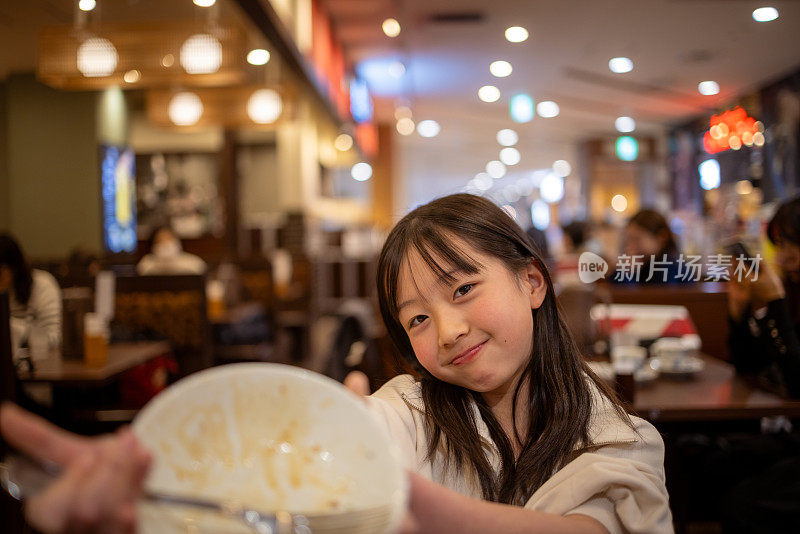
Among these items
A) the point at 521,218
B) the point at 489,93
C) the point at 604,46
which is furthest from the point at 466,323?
the point at 489,93

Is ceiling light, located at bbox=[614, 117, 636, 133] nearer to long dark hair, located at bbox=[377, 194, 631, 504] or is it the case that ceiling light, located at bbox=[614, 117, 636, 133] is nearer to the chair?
long dark hair, located at bbox=[377, 194, 631, 504]

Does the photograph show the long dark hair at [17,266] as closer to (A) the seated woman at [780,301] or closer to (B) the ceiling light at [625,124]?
(A) the seated woman at [780,301]

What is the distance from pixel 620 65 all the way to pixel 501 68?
1220 millimetres

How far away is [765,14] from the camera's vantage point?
2.20 m

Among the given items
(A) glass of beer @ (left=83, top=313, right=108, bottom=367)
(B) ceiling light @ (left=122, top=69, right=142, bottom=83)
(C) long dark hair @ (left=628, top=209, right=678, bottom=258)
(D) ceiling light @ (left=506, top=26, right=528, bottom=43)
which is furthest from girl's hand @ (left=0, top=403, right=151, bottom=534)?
(D) ceiling light @ (left=506, top=26, right=528, bottom=43)

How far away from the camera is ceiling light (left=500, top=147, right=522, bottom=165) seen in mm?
15845

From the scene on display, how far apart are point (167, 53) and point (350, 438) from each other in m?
3.39

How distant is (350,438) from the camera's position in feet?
2.17

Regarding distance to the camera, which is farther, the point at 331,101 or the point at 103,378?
the point at 331,101

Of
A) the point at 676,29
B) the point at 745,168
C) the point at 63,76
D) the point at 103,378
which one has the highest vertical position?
the point at 676,29

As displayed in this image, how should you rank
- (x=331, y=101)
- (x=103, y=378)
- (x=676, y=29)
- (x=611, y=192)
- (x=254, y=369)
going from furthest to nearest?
(x=611, y=192), (x=331, y=101), (x=676, y=29), (x=103, y=378), (x=254, y=369)

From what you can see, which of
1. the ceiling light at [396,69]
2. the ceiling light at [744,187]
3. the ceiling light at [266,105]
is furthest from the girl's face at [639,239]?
the ceiling light at [396,69]

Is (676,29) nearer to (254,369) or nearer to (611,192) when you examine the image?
(254,369)

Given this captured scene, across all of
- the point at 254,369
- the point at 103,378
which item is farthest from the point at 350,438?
the point at 103,378
